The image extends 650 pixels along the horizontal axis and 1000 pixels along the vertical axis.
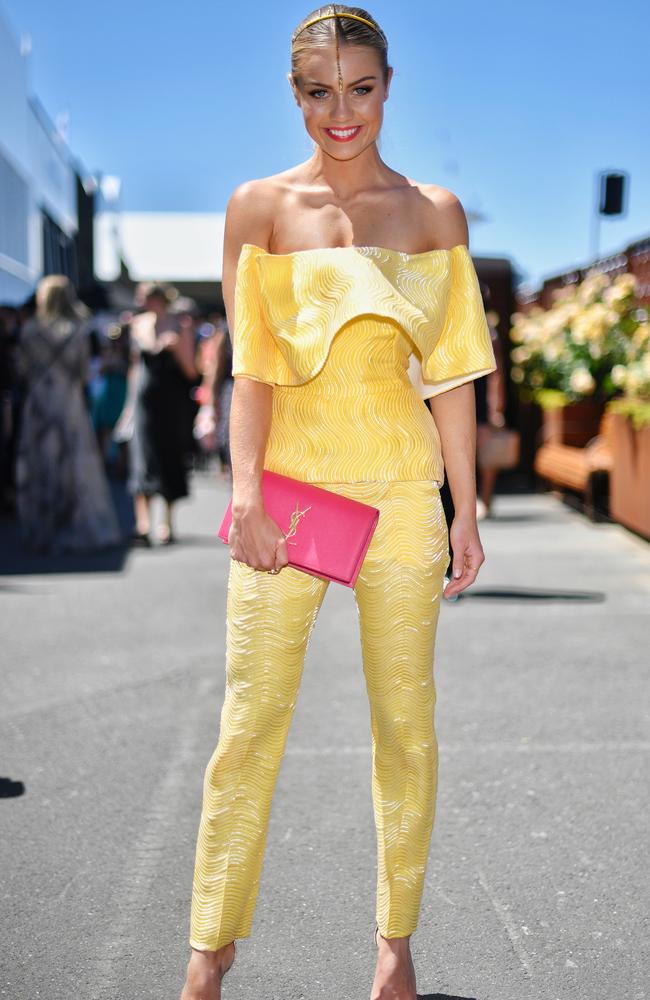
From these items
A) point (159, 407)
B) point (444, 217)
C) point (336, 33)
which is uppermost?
point (336, 33)

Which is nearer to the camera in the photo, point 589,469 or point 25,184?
point 589,469

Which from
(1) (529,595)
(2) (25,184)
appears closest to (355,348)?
(1) (529,595)

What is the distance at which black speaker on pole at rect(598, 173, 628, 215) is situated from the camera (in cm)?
2011

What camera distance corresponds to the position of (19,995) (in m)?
3.01

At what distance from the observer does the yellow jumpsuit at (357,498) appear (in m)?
2.66

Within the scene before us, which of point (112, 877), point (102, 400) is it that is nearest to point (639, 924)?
point (112, 877)

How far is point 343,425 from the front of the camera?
8.87ft

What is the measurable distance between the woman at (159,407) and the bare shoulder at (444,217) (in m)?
8.12

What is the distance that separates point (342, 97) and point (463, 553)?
0.99 metres

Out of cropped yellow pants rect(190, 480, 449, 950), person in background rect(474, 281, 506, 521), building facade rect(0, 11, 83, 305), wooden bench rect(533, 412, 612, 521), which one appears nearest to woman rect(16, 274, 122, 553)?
person in background rect(474, 281, 506, 521)

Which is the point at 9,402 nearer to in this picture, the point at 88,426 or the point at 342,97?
the point at 88,426

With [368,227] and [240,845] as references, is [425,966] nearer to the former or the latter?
[240,845]

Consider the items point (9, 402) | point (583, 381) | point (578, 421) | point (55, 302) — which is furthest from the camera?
point (578, 421)

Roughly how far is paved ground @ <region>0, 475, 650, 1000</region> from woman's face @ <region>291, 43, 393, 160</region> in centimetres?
188
